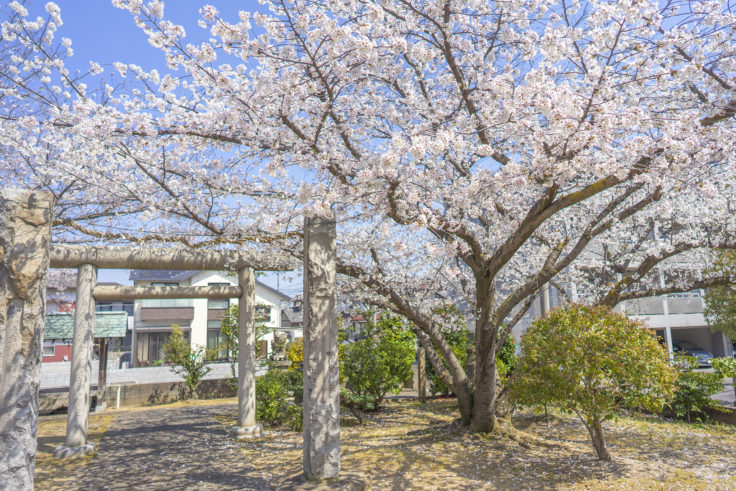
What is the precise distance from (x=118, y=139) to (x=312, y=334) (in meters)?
2.83

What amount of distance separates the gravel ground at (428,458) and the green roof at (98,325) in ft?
12.4

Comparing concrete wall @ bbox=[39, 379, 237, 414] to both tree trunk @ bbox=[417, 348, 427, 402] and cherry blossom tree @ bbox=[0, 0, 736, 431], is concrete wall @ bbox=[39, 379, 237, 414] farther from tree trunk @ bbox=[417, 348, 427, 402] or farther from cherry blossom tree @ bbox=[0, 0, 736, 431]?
cherry blossom tree @ bbox=[0, 0, 736, 431]

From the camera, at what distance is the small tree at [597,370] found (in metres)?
5.39

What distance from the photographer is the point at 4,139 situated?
18.2 ft

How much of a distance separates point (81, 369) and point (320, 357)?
4577mm

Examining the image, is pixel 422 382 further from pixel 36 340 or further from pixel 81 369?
pixel 36 340

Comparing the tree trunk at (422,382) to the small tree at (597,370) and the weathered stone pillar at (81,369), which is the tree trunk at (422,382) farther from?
the weathered stone pillar at (81,369)

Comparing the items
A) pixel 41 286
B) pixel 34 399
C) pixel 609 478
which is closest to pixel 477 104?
pixel 609 478

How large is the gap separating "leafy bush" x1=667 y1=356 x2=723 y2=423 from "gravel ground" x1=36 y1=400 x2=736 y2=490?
1.19 feet

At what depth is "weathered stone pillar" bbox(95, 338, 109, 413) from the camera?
11875mm

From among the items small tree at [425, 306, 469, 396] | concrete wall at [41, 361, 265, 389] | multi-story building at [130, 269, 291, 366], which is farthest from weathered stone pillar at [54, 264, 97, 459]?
multi-story building at [130, 269, 291, 366]

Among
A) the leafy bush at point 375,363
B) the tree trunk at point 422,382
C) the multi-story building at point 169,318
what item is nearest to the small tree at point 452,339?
the tree trunk at point 422,382

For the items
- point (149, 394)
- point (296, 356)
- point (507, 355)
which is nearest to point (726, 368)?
point (507, 355)

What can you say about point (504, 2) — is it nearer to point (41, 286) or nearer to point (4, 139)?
point (41, 286)
